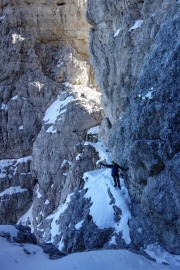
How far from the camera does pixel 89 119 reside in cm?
4591

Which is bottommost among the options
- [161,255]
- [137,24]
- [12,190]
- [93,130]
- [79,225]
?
[161,255]

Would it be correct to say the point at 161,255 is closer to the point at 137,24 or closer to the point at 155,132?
the point at 155,132

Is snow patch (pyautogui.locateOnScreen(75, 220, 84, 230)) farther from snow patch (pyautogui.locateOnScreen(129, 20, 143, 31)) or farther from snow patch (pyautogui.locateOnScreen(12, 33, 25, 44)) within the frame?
snow patch (pyautogui.locateOnScreen(12, 33, 25, 44))

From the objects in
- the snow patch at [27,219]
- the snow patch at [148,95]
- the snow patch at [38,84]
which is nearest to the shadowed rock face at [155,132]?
the snow patch at [148,95]

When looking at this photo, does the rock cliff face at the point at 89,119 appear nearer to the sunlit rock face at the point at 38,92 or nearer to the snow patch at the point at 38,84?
the snow patch at the point at 38,84

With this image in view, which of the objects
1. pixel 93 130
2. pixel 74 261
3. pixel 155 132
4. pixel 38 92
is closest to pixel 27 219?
pixel 93 130

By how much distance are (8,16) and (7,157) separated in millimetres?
24464

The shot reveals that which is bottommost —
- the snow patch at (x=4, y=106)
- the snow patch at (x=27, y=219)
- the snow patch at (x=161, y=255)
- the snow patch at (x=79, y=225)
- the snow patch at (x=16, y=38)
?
the snow patch at (x=27, y=219)

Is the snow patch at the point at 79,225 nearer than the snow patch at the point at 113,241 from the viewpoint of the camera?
No

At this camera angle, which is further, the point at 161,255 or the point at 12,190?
the point at 12,190

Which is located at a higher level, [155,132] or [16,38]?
[16,38]

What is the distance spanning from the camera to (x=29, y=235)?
16.8m

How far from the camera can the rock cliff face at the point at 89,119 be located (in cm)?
1761

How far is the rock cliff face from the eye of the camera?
1761cm
